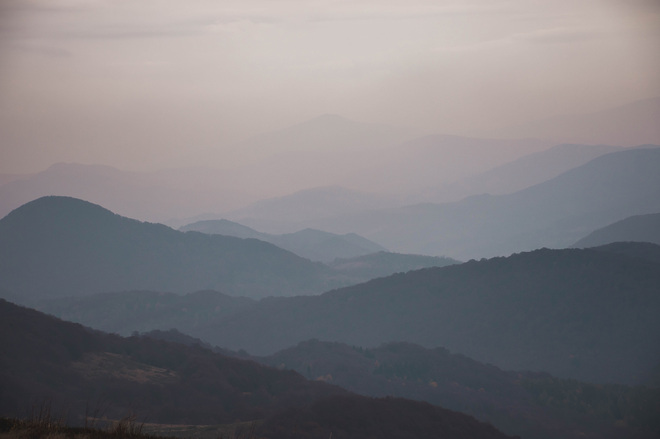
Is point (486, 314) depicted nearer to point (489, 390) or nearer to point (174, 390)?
point (489, 390)

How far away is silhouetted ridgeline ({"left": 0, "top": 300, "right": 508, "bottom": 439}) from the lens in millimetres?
58188

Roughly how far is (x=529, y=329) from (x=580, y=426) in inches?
1926

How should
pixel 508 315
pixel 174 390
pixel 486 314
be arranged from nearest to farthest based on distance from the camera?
pixel 174 390
pixel 508 315
pixel 486 314

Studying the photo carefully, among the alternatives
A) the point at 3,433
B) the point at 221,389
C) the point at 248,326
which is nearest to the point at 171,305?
the point at 248,326

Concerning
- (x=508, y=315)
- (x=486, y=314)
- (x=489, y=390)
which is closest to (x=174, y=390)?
(x=489, y=390)

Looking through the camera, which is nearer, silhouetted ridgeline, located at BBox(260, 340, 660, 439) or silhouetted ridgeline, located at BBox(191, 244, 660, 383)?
silhouetted ridgeline, located at BBox(260, 340, 660, 439)

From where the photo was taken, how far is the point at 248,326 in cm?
15988

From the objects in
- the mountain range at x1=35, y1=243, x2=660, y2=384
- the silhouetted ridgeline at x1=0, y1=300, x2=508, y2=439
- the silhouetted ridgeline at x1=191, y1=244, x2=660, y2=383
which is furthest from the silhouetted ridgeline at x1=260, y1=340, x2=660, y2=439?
the silhouetted ridgeline at x1=0, y1=300, x2=508, y2=439

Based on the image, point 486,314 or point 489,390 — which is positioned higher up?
point 486,314

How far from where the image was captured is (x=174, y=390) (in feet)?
232

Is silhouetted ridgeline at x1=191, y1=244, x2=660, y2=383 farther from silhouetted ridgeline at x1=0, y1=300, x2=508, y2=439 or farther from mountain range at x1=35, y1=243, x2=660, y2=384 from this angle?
silhouetted ridgeline at x1=0, y1=300, x2=508, y2=439

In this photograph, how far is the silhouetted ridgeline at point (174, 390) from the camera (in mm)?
58188

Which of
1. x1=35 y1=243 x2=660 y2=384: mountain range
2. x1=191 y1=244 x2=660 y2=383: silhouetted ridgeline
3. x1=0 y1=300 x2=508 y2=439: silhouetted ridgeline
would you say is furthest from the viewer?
x1=35 y1=243 x2=660 y2=384: mountain range

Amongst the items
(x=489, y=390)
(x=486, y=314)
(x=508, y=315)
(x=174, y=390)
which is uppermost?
(x=486, y=314)
